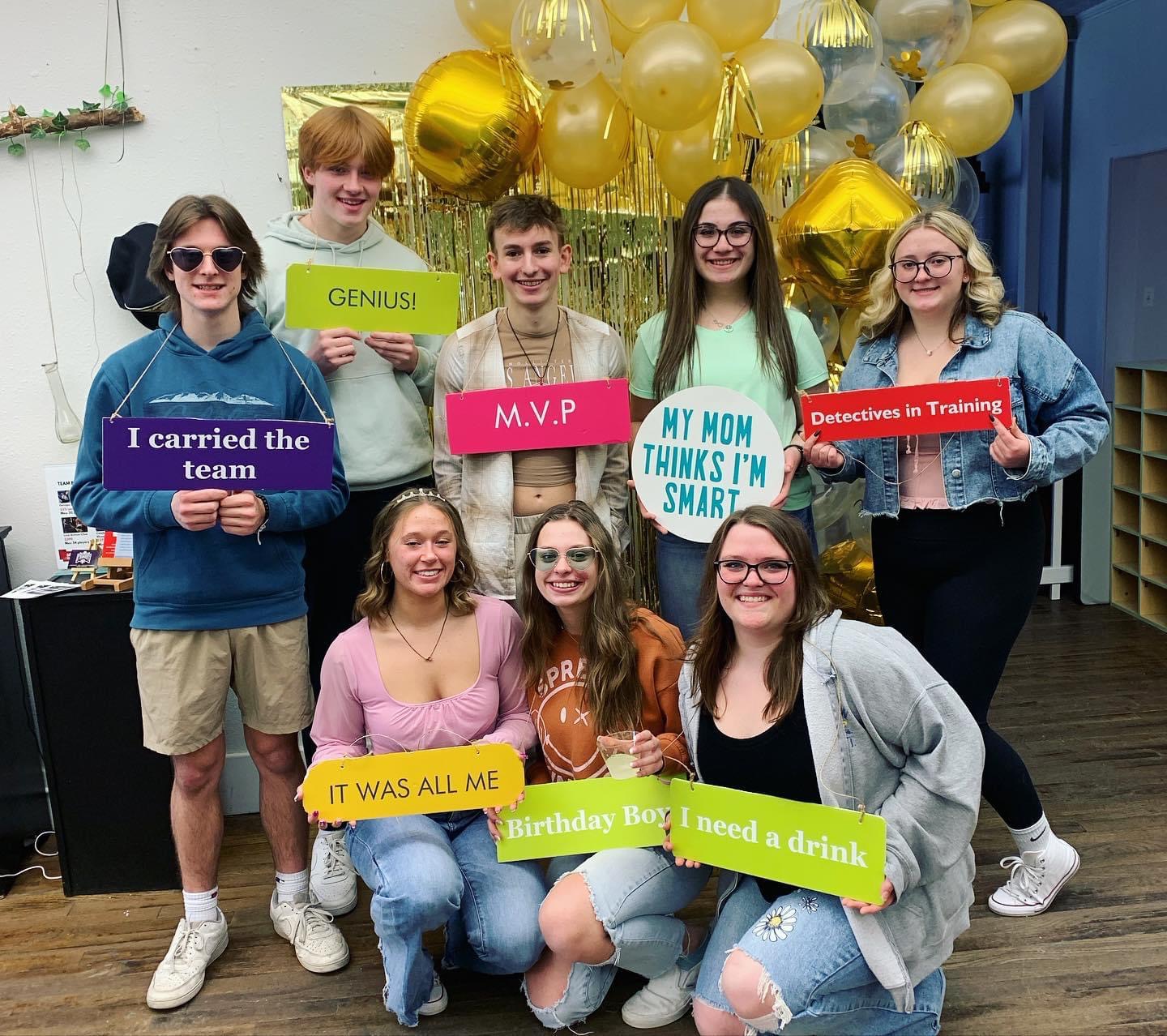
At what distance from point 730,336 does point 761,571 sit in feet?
2.47

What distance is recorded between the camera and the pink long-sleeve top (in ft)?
7.13

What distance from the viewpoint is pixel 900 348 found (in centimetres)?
A: 240

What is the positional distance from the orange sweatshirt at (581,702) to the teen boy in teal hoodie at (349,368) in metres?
0.59

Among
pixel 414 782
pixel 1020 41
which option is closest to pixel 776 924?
pixel 414 782

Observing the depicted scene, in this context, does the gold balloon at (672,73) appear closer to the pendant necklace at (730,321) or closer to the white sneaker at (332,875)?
the pendant necklace at (730,321)

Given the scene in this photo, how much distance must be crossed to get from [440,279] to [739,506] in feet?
2.70

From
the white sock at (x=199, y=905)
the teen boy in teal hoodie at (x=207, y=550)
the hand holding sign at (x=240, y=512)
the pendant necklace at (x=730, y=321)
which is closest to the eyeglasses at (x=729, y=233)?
the pendant necklace at (x=730, y=321)

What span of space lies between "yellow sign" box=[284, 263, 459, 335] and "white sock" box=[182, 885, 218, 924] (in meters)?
1.26

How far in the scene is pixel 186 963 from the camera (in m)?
2.33

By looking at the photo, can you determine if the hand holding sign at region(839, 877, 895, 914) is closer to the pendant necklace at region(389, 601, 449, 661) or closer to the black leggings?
the black leggings

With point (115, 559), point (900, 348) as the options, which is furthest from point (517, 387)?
point (115, 559)

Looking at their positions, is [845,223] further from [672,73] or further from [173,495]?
[173,495]

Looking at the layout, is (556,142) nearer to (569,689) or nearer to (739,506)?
(739,506)

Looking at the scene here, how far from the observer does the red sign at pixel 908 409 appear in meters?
2.21
